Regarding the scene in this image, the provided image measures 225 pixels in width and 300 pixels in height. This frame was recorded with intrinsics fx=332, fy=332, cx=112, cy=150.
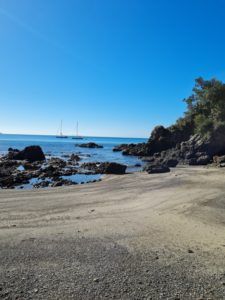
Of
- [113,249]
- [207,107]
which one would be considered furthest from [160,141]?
[113,249]

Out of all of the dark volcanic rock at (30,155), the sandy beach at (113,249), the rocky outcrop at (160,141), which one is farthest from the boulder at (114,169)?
the rocky outcrop at (160,141)

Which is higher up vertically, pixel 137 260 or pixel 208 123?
pixel 208 123

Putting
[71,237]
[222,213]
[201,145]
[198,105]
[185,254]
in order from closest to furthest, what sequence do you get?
[185,254]
[71,237]
[222,213]
[201,145]
[198,105]

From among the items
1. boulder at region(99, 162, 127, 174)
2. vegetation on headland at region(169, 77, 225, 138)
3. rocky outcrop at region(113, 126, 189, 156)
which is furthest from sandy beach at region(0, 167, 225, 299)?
rocky outcrop at region(113, 126, 189, 156)

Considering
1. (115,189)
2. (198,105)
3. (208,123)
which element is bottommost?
(115,189)

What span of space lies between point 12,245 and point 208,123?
140 ft

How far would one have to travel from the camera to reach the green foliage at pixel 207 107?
47375 mm

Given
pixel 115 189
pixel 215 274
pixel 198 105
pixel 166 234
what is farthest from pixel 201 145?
pixel 215 274

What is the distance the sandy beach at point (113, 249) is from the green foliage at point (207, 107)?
33.6 meters

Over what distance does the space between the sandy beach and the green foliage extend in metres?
33.6

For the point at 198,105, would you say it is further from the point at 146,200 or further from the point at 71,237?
the point at 71,237

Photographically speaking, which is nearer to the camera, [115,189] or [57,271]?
[57,271]

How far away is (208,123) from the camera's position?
156ft

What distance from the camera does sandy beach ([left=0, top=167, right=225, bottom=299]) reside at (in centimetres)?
614
